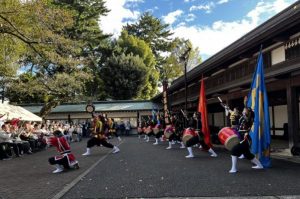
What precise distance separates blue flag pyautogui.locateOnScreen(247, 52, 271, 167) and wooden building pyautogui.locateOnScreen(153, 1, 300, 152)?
55.3 inches

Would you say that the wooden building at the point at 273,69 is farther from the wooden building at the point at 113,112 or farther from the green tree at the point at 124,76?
the green tree at the point at 124,76

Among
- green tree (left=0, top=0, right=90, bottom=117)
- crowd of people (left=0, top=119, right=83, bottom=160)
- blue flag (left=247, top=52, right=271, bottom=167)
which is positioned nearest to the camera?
blue flag (left=247, top=52, right=271, bottom=167)

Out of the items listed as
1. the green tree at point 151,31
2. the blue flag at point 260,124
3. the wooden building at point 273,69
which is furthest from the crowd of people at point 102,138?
the green tree at point 151,31

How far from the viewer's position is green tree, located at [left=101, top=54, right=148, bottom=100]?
46594mm

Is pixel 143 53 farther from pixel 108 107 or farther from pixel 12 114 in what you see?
pixel 12 114

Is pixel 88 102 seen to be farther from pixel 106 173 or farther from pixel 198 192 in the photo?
pixel 198 192

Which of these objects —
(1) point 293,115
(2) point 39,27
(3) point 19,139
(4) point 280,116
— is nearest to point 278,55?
(1) point 293,115

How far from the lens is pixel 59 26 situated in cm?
1831

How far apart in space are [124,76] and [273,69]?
114 ft

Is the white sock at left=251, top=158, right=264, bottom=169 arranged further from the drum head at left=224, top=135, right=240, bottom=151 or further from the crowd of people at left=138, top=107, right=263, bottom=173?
the drum head at left=224, top=135, right=240, bottom=151

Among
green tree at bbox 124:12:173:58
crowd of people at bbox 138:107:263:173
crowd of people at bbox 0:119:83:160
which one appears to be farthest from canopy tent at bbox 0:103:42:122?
green tree at bbox 124:12:173:58

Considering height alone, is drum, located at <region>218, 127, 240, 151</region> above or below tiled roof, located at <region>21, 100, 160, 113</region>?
below

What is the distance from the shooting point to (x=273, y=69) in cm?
1305

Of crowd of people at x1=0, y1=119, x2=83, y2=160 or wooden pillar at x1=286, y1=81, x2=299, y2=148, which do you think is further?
crowd of people at x1=0, y1=119, x2=83, y2=160
